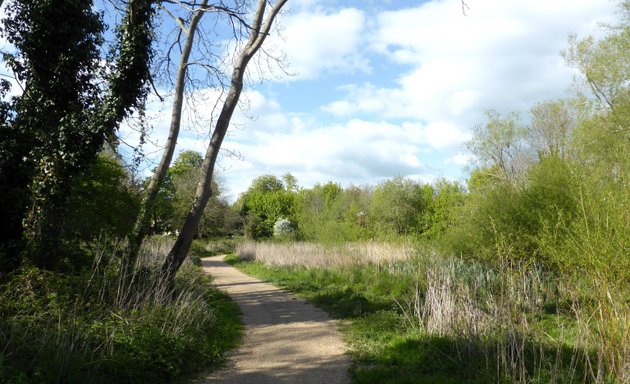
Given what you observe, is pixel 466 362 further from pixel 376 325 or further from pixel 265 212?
pixel 265 212

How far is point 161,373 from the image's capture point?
5820mm

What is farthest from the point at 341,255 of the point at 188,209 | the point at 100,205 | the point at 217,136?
the point at 188,209

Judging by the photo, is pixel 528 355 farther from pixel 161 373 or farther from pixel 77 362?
pixel 77 362

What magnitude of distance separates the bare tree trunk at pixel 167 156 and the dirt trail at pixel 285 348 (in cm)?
295

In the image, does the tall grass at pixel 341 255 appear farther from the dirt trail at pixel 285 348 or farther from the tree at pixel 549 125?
the tree at pixel 549 125

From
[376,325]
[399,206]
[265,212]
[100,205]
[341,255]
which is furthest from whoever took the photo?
[265,212]

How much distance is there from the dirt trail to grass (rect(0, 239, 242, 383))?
1.47 feet

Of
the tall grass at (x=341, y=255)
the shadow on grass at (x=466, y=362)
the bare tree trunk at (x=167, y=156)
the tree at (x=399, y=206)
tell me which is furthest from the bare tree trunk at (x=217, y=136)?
the tree at (x=399, y=206)

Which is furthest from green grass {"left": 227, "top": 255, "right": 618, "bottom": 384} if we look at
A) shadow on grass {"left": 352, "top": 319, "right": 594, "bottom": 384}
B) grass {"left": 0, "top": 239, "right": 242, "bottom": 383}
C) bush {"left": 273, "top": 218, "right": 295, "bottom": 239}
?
bush {"left": 273, "top": 218, "right": 295, "bottom": 239}

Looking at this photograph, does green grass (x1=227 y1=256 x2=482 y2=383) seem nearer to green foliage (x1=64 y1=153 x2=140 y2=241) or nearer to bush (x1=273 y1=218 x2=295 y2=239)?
green foliage (x1=64 y1=153 x2=140 y2=241)

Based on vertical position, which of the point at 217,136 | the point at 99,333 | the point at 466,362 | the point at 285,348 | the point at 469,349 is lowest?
the point at 285,348

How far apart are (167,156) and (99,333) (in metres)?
6.21

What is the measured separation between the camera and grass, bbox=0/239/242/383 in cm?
505

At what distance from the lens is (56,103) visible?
30.7ft
